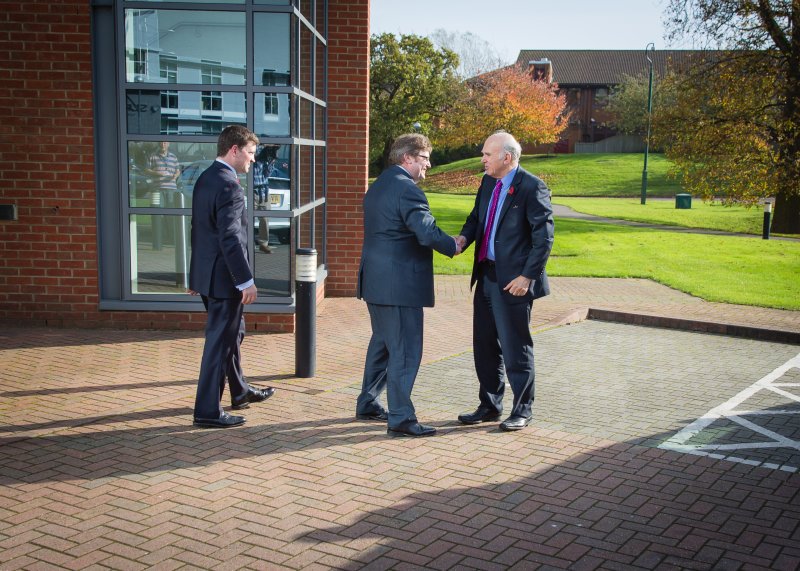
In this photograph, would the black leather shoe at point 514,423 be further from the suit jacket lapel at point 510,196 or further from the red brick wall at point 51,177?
the red brick wall at point 51,177

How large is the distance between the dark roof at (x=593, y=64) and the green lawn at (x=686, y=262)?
207ft

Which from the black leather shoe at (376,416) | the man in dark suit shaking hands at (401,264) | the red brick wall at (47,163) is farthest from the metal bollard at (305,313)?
the red brick wall at (47,163)

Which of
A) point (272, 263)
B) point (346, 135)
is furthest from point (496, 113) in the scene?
point (272, 263)

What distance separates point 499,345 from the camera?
6.47 meters

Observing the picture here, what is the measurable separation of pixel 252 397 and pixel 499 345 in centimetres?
187

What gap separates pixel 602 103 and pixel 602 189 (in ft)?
107

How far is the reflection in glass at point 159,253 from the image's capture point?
926cm

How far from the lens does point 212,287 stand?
19.4ft

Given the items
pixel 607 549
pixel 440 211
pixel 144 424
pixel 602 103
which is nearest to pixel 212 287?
pixel 144 424

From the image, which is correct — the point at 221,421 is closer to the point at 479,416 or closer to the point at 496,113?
the point at 479,416

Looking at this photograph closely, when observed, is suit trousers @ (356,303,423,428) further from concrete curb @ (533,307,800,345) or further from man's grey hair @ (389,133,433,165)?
concrete curb @ (533,307,800,345)

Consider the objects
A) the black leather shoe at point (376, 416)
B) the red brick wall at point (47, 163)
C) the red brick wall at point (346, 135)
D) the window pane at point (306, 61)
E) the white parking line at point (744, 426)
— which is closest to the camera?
the white parking line at point (744, 426)

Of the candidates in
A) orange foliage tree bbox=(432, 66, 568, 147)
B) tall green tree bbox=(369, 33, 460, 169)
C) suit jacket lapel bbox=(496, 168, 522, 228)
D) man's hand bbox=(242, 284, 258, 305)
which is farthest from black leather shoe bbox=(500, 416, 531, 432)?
orange foliage tree bbox=(432, 66, 568, 147)

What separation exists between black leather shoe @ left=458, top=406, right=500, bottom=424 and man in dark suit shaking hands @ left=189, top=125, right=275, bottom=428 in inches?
60.1
